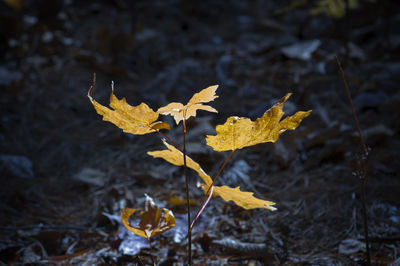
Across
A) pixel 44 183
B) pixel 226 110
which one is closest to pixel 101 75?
pixel 226 110

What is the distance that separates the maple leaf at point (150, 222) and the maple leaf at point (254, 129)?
23 centimetres

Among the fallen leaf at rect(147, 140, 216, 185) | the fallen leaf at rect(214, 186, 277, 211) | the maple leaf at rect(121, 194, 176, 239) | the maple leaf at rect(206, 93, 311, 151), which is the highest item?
the maple leaf at rect(206, 93, 311, 151)

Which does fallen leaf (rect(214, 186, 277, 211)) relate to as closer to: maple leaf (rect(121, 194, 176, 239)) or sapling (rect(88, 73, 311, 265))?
sapling (rect(88, 73, 311, 265))

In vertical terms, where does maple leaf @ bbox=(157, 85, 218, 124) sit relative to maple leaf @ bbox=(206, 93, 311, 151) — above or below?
above

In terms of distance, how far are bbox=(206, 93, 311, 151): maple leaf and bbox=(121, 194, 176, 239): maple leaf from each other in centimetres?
23

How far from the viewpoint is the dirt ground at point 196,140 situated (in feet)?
3.74

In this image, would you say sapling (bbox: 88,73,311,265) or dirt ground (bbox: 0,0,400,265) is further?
dirt ground (bbox: 0,0,400,265)

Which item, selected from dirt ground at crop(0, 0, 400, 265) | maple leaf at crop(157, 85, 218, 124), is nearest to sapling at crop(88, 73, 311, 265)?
maple leaf at crop(157, 85, 218, 124)

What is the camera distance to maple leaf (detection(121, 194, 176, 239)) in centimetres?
81

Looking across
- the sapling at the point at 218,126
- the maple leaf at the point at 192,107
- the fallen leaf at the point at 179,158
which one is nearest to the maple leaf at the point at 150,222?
the sapling at the point at 218,126

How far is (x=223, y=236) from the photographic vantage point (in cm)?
118

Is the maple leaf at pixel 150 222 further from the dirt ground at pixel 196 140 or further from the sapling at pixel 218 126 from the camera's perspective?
the dirt ground at pixel 196 140

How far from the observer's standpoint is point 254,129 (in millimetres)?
786

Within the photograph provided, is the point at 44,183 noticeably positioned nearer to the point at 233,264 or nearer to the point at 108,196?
the point at 108,196
